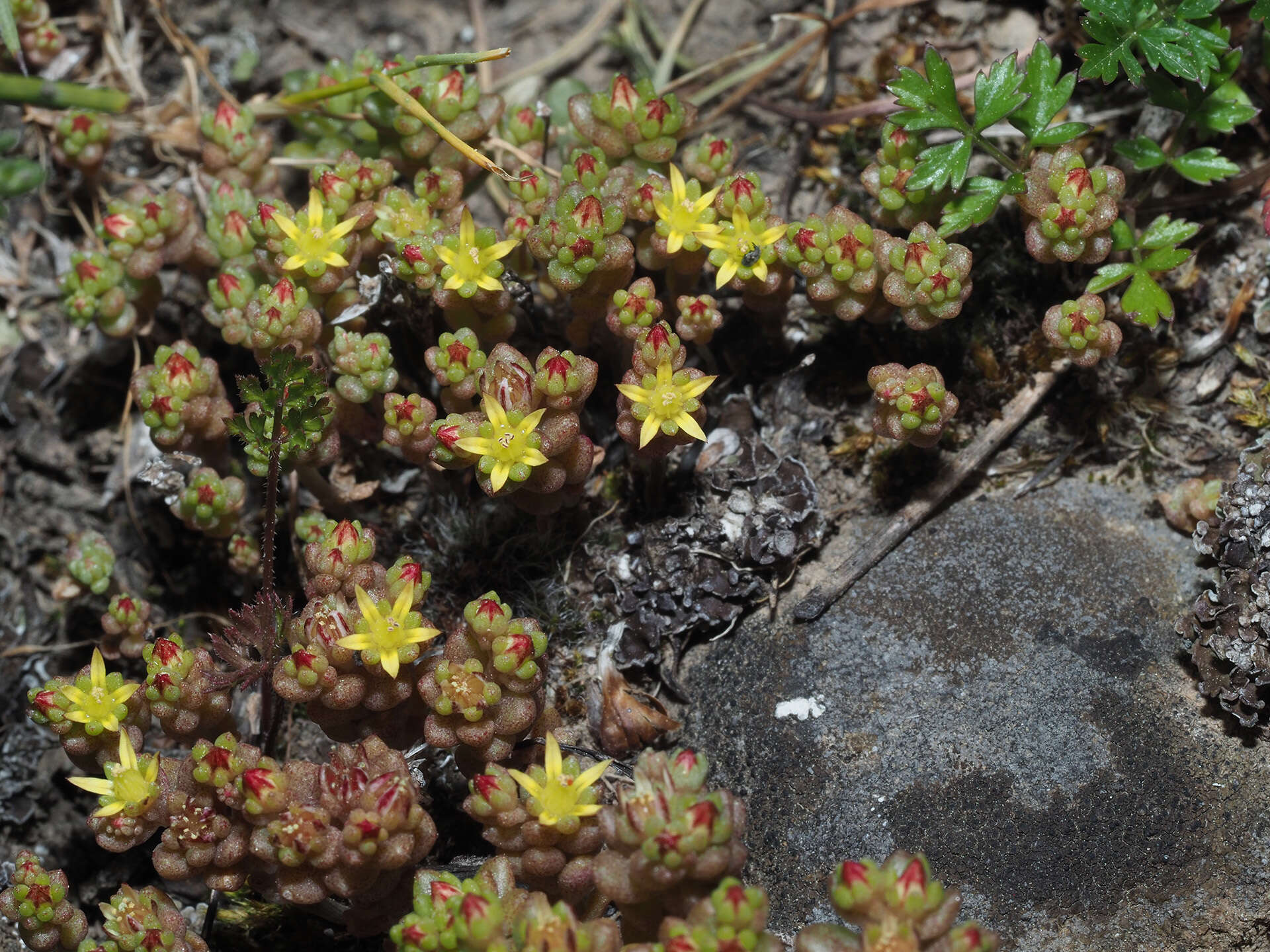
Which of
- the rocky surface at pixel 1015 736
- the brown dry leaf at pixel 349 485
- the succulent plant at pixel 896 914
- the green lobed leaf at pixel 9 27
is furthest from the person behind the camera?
the brown dry leaf at pixel 349 485

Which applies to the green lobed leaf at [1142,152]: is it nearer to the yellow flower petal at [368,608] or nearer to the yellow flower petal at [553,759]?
the yellow flower petal at [553,759]

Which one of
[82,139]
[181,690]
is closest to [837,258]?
[181,690]

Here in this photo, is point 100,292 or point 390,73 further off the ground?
point 390,73

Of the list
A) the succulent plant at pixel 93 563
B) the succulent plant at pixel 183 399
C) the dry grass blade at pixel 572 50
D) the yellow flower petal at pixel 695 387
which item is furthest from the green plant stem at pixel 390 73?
the succulent plant at pixel 93 563

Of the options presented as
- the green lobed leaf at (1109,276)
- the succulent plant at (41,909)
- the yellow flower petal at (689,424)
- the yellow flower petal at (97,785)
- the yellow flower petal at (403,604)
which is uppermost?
the green lobed leaf at (1109,276)

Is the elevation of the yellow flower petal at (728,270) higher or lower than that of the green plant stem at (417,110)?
lower

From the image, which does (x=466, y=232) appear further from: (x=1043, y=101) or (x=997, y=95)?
(x=1043, y=101)

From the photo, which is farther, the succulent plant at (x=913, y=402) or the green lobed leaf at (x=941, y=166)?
the green lobed leaf at (x=941, y=166)
